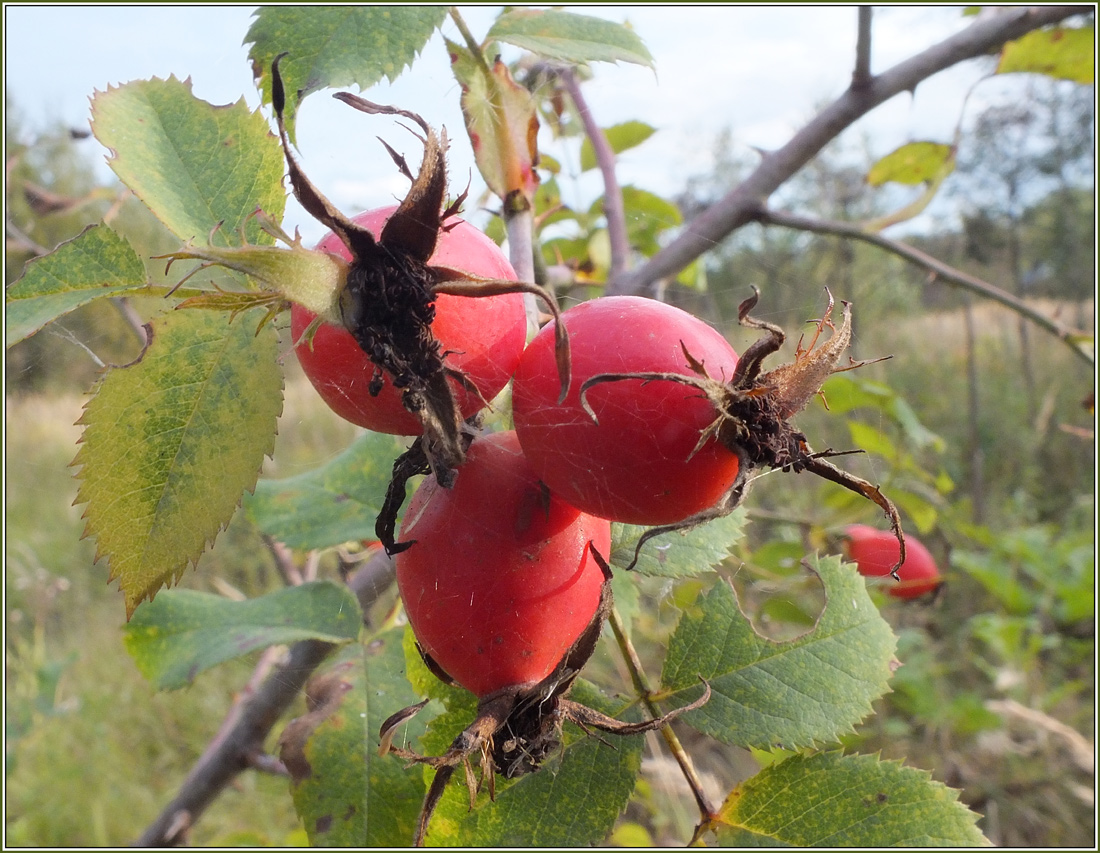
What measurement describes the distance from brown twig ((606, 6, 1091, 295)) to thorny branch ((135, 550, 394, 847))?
67 cm

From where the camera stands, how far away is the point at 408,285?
55cm

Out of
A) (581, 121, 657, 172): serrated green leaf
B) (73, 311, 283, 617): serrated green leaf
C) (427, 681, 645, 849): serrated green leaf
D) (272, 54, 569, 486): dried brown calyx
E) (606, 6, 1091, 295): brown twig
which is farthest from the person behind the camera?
(581, 121, 657, 172): serrated green leaf

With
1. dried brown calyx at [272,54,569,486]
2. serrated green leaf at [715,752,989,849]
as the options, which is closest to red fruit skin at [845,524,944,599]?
serrated green leaf at [715,752,989,849]

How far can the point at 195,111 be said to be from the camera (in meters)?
0.78

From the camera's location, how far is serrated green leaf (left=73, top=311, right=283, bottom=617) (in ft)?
2.14

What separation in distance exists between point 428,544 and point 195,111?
1.78 feet

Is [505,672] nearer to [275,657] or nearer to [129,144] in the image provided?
[129,144]

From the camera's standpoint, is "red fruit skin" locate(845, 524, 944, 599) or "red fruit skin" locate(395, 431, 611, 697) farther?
"red fruit skin" locate(845, 524, 944, 599)

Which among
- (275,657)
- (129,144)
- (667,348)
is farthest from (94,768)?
(667,348)

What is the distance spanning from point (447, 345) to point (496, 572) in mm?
200

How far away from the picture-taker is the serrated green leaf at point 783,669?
0.84 meters

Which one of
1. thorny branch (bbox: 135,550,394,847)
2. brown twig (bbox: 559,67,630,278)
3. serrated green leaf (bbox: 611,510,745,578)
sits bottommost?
thorny branch (bbox: 135,550,394,847)

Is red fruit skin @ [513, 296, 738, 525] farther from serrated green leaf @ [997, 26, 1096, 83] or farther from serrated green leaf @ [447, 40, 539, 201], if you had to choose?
serrated green leaf @ [997, 26, 1096, 83]

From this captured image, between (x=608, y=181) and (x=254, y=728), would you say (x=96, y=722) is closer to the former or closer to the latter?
(x=254, y=728)
